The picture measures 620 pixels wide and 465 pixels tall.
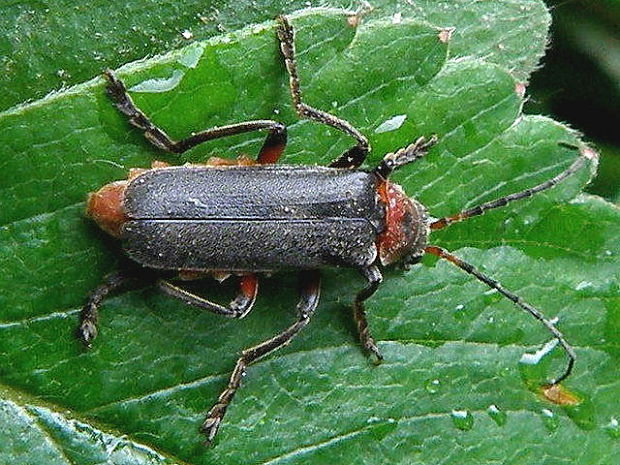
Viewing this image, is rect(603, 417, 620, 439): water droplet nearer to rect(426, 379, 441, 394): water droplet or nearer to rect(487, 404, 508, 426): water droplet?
rect(487, 404, 508, 426): water droplet

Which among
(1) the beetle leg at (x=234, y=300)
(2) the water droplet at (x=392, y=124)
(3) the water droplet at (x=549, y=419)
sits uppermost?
(2) the water droplet at (x=392, y=124)

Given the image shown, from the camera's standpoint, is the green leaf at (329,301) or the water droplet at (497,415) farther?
the water droplet at (497,415)

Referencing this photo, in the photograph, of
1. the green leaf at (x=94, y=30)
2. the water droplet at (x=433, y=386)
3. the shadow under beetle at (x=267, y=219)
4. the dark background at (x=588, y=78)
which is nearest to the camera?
the shadow under beetle at (x=267, y=219)

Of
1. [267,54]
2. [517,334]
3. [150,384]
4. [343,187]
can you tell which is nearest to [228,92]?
[267,54]

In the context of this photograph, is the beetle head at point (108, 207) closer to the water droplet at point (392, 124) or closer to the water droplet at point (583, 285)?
the water droplet at point (392, 124)

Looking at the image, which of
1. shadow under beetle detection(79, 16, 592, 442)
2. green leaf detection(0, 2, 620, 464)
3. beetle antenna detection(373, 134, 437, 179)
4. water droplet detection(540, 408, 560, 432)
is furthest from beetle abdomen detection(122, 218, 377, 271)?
water droplet detection(540, 408, 560, 432)

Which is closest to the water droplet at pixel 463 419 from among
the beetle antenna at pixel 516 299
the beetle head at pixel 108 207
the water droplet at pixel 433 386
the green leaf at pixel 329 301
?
the green leaf at pixel 329 301

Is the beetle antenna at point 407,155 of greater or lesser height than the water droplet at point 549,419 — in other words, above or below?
above

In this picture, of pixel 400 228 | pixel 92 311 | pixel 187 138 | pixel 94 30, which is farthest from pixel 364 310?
pixel 94 30

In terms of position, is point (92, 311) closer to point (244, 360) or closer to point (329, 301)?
point (244, 360)
